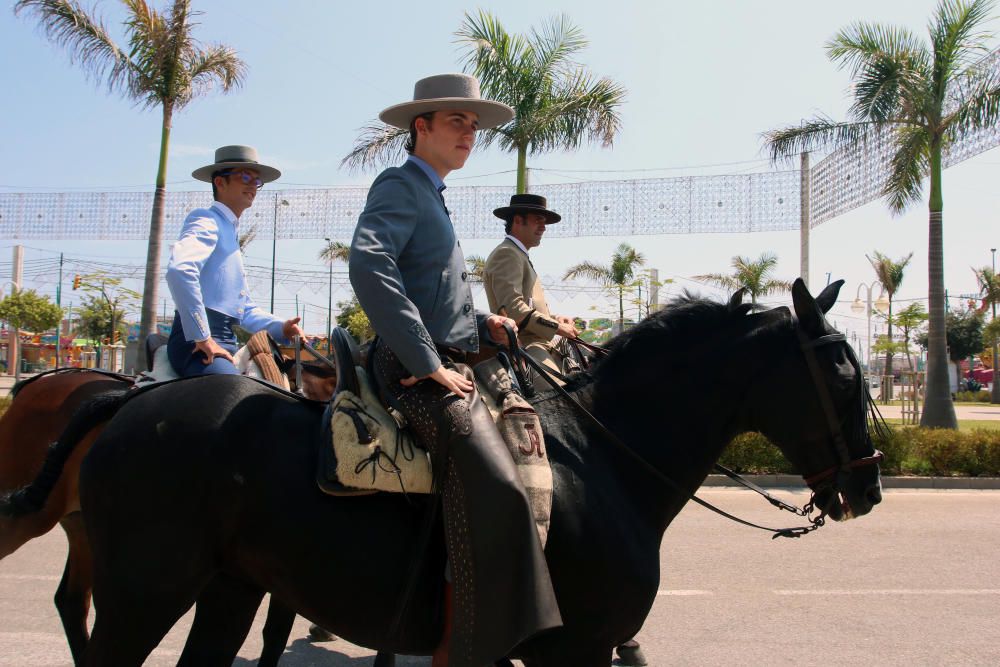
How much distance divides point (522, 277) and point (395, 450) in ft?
9.78

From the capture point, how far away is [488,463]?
2689mm

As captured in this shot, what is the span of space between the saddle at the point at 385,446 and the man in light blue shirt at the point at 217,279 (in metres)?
1.05

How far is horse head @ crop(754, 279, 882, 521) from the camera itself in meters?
3.17

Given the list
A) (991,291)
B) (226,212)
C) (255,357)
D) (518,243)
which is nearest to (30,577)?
(255,357)

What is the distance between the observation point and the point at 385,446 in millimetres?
2812

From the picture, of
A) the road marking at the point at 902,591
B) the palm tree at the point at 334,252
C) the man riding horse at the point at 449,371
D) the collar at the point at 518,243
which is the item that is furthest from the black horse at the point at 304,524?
the palm tree at the point at 334,252

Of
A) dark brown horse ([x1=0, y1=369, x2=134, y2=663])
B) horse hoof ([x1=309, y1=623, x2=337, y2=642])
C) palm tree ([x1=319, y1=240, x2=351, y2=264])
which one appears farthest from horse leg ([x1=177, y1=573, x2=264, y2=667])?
palm tree ([x1=319, y1=240, x2=351, y2=264])

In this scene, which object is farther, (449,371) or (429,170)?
(429,170)

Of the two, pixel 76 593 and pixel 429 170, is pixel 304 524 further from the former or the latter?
pixel 76 593

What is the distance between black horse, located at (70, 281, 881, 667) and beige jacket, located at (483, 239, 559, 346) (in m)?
2.17

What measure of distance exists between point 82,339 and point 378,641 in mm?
74724

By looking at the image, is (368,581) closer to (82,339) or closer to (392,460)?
(392,460)

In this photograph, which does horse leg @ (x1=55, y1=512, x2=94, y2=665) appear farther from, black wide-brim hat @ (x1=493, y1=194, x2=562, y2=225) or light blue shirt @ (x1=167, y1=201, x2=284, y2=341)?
black wide-brim hat @ (x1=493, y1=194, x2=562, y2=225)

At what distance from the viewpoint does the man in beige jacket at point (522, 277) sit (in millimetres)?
5160
